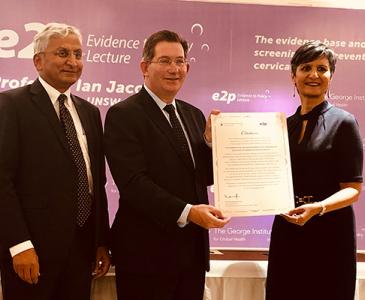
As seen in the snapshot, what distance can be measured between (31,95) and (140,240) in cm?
79

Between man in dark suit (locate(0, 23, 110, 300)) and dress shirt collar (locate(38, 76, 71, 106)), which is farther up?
dress shirt collar (locate(38, 76, 71, 106))

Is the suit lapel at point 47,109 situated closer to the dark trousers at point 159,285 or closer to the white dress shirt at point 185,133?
the white dress shirt at point 185,133

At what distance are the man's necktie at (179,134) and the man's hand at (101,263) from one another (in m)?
0.60

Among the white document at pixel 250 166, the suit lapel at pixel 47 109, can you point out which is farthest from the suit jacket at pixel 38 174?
the white document at pixel 250 166

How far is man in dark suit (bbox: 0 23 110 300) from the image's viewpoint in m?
1.90

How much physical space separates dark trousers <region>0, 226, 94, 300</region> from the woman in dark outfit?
2.99ft

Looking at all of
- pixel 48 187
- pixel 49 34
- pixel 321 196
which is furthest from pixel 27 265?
pixel 321 196

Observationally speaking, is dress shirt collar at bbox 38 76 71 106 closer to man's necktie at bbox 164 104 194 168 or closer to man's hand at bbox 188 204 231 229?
man's necktie at bbox 164 104 194 168

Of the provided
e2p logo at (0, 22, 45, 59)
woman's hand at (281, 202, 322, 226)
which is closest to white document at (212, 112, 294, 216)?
woman's hand at (281, 202, 322, 226)

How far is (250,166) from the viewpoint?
2158 millimetres

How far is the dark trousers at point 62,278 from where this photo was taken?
1.97 metres

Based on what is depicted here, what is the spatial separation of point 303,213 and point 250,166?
308mm


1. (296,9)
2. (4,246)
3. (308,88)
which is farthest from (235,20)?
(4,246)

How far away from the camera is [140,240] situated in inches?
81.3
